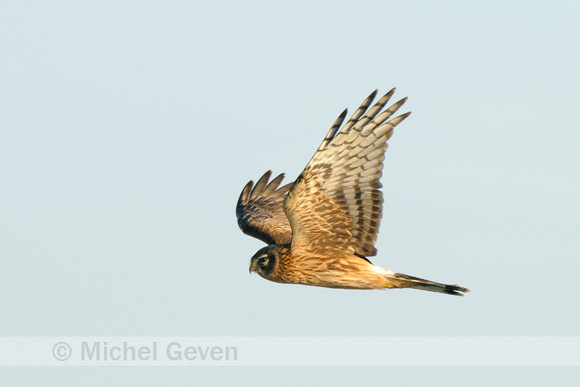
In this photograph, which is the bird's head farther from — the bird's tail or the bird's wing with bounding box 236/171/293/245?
the bird's wing with bounding box 236/171/293/245

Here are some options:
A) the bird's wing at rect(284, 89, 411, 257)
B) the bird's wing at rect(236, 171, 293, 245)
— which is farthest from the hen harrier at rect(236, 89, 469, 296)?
the bird's wing at rect(236, 171, 293, 245)

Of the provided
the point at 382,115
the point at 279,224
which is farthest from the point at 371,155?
the point at 279,224

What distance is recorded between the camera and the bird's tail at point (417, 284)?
17.0 m

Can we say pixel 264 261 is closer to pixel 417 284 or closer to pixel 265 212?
pixel 417 284

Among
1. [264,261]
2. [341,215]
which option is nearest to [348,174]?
[341,215]

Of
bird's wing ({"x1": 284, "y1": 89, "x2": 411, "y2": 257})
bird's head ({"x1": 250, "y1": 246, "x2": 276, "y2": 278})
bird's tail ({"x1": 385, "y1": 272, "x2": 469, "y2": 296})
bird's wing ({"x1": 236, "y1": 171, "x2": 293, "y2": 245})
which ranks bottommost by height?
bird's tail ({"x1": 385, "y1": 272, "x2": 469, "y2": 296})

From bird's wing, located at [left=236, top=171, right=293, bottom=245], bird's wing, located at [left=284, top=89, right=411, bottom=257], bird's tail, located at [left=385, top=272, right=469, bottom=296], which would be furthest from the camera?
bird's wing, located at [left=236, top=171, right=293, bottom=245]

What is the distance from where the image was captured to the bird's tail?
17.0 m

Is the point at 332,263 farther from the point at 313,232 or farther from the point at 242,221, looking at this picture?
the point at 242,221

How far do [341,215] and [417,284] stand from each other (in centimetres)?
154

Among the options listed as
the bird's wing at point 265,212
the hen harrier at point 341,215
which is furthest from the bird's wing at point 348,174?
the bird's wing at point 265,212

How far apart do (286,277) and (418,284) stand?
1.90 metres

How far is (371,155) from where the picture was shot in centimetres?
1639

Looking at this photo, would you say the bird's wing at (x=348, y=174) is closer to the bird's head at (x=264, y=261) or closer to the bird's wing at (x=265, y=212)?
the bird's head at (x=264, y=261)
